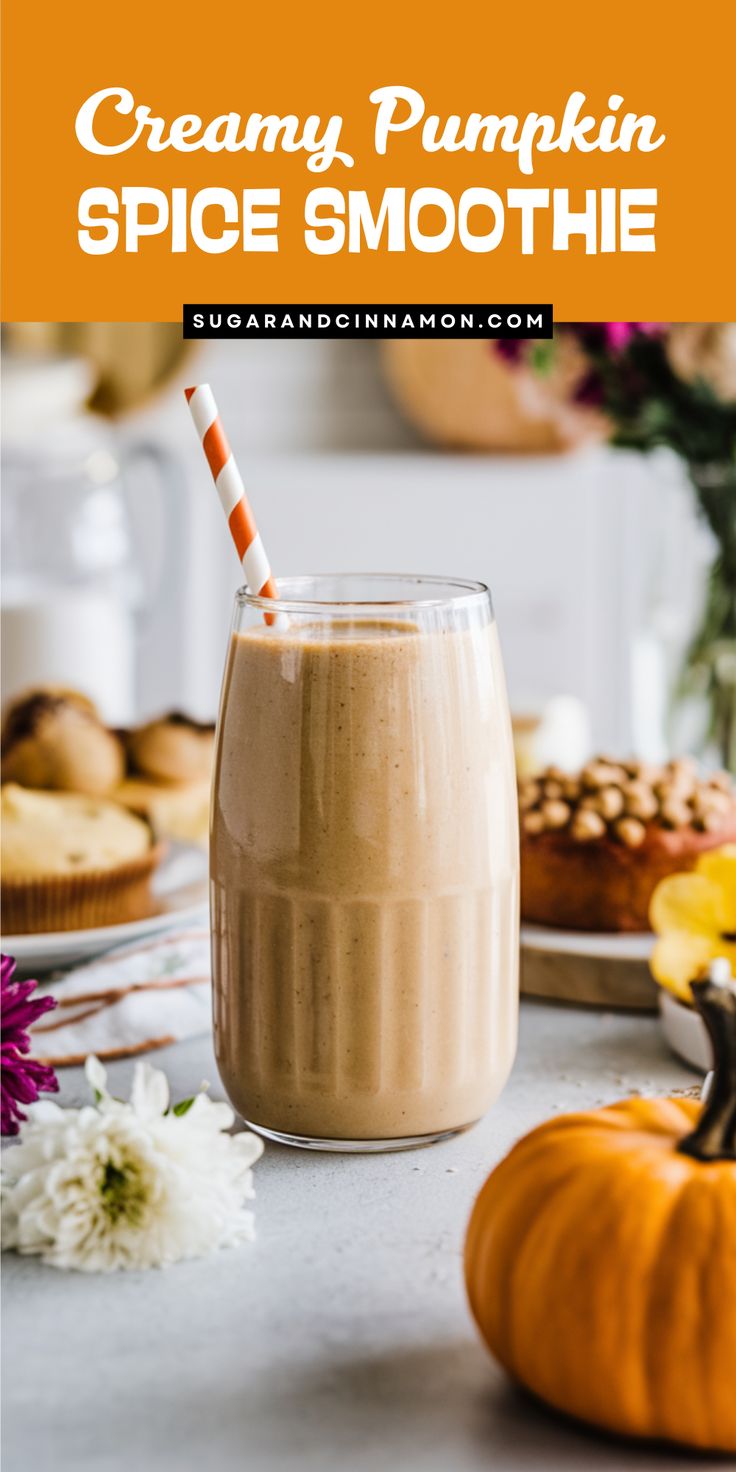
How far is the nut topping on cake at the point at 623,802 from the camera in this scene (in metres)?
1.10

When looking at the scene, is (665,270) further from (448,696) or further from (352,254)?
(448,696)

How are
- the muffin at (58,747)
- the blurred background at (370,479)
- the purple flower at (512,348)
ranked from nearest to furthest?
the muffin at (58,747) → the purple flower at (512,348) → the blurred background at (370,479)

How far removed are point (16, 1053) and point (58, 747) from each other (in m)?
0.47

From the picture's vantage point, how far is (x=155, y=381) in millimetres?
3170

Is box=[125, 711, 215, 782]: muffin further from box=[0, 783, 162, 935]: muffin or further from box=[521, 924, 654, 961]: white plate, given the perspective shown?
box=[521, 924, 654, 961]: white plate

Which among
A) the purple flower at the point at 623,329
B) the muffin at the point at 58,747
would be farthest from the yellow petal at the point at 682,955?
the purple flower at the point at 623,329

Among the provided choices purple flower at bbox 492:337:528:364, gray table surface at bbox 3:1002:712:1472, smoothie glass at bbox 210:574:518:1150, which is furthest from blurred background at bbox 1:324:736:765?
gray table surface at bbox 3:1002:712:1472

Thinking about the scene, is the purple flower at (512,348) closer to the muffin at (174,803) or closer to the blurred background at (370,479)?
the muffin at (174,803)

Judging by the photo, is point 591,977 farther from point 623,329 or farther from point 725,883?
point 623,329

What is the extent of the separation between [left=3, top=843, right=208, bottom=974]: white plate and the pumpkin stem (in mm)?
541

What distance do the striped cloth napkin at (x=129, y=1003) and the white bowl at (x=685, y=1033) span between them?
308 mm

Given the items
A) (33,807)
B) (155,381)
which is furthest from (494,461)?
(33,807)

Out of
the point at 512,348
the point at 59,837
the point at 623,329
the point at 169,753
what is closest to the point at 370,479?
the point at 512,348

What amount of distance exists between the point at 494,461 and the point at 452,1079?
2.50 meters
